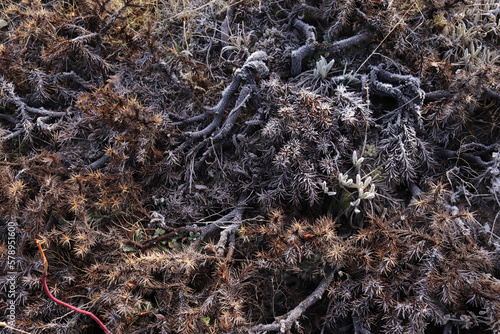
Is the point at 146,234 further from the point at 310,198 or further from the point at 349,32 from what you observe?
the point at 349,32

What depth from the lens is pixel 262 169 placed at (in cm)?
272

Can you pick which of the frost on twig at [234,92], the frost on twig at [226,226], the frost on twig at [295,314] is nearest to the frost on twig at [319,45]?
the frost on twig at [234,92]

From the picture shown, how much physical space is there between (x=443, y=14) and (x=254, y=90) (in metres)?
1.94

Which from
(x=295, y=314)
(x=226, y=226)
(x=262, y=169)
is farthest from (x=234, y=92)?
(x=295, y=314)

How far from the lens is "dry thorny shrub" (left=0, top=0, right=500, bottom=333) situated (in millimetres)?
2197

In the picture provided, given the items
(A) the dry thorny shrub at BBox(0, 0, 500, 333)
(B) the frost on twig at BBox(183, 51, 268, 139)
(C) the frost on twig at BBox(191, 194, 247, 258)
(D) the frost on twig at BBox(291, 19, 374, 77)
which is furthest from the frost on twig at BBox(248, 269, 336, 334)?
(D) the frost on twig at BBox(291, 19, 374, 77)

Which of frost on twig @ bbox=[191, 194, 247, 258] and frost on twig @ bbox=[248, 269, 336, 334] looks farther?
frost on twig @ bbox=[191, 194, 247, 258]

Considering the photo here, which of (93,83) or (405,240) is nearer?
(405,240)

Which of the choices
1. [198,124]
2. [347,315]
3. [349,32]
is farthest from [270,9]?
[347,315]

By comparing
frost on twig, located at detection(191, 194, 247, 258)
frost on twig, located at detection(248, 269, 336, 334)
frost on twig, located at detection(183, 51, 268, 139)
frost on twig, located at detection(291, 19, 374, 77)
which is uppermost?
frost on twig, located at detection(291, 19, 374, 77)

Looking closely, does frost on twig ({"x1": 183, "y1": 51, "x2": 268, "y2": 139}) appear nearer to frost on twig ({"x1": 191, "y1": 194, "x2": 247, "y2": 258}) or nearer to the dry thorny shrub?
the dry thorny shrub

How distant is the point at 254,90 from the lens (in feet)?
9.42

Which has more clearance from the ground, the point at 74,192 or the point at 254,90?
the point at 254,90

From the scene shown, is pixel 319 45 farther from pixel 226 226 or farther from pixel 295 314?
pixel 295 314
